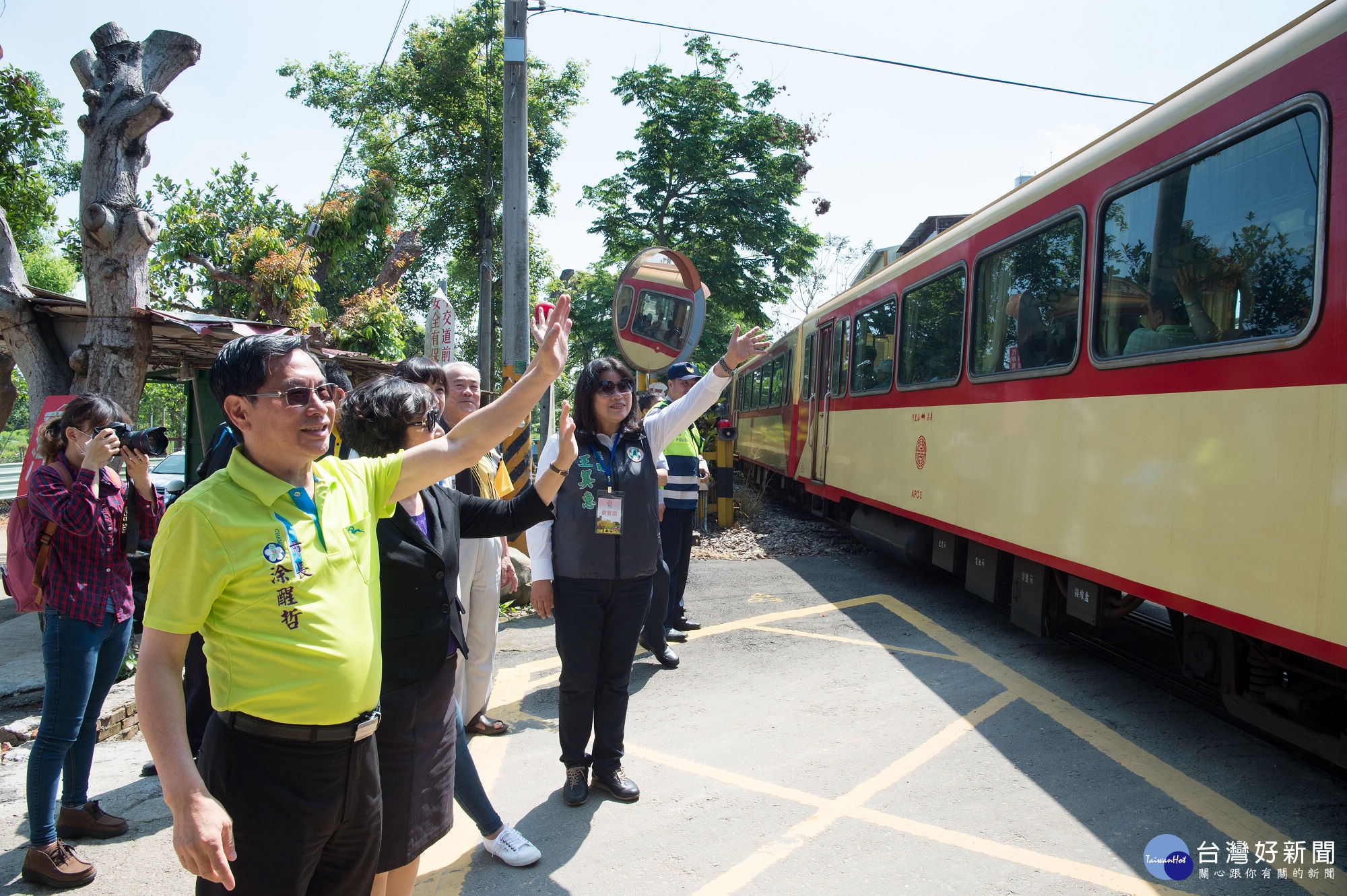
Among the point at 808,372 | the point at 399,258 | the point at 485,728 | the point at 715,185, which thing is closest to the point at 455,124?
the point at 399,258

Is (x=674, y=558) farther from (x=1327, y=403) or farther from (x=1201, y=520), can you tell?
(x=1327, y=403)

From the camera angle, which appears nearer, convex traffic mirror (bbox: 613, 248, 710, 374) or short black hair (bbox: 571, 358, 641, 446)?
short black hair (bbox: 571, 358, 641, 446)

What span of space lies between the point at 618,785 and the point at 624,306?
13.0 ft

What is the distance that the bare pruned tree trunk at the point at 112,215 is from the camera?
6223 millimetres

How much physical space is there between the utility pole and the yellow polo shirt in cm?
624

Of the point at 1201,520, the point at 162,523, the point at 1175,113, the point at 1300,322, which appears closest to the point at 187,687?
the point at 162,523

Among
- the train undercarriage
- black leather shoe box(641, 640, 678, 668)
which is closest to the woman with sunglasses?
black leather shoe box(641, 640, 678, 668)

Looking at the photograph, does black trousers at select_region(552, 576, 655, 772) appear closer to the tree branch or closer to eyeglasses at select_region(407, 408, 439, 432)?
eyeglasses at select_region(407, 408, 439, 432)

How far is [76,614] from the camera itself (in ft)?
10.5

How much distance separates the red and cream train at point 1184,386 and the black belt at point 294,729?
11.0ft

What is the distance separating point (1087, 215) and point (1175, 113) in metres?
0.80

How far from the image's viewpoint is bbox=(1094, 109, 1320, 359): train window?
3.50 meters

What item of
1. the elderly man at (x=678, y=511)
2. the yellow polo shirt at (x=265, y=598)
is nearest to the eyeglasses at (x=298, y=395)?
the yellow polo shirt at (x=265, y=598)

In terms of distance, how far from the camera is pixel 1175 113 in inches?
168
